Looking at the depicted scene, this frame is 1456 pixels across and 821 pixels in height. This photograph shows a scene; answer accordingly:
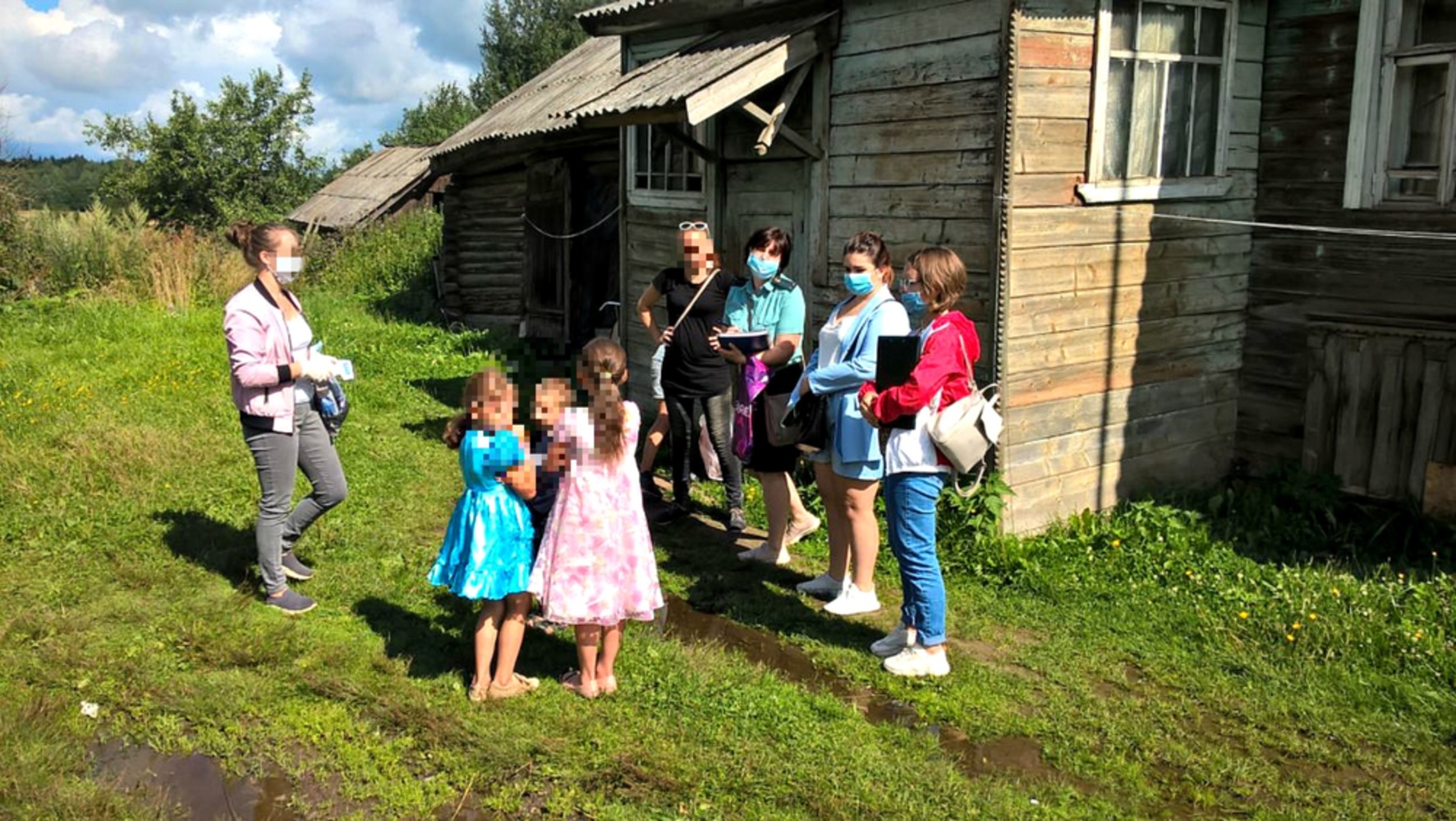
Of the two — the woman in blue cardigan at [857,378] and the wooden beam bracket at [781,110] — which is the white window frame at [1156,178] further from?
the woman in blue cardigan at [857,378]

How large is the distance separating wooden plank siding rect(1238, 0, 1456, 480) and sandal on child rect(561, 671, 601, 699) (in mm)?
5254

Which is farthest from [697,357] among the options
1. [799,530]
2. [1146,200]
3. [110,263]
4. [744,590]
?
[110,263]

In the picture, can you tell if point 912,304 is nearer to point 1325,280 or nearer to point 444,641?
point 444,641

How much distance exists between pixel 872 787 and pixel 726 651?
56.4 inches

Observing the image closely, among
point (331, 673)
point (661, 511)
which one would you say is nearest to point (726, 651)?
point (331, 673)

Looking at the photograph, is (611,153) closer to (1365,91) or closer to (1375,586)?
(1365,91)

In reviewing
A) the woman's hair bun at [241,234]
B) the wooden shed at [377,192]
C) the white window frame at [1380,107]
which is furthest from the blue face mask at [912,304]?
the wooden shed at [377,192]

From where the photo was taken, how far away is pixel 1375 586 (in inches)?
→ 235

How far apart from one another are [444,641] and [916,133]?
165 inches

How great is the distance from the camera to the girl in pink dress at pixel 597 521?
4375 millimetres

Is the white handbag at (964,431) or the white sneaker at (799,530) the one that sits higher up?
the white handbag at (964,431)

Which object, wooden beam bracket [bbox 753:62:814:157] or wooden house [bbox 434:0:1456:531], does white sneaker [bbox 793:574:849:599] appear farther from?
wooden beam bracket [bbox 753:62:814:157]

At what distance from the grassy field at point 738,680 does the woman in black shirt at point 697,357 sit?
1.63 feet

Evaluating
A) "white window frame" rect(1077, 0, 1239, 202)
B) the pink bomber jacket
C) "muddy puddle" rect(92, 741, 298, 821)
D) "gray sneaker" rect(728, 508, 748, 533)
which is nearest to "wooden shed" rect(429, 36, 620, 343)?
"gray sneaker" rect(728, 508, 748, 533)
